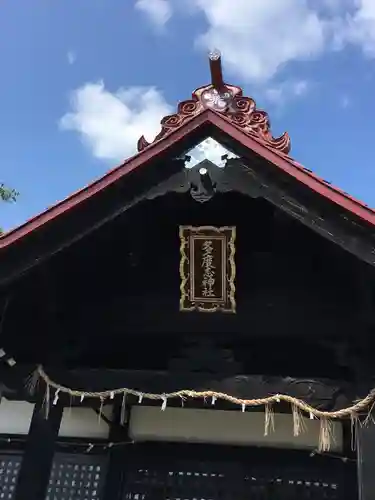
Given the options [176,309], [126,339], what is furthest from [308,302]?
[126,339]

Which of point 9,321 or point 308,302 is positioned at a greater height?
point 308,302

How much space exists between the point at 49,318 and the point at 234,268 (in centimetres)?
174

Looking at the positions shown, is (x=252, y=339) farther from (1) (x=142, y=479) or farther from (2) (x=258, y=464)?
(1) (x=142, y=479)

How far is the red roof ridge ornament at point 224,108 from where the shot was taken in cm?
476

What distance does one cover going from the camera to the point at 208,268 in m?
4.45

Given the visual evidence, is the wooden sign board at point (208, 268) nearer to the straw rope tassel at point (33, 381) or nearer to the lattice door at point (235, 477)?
the straw rope tassel at point (33, 381)

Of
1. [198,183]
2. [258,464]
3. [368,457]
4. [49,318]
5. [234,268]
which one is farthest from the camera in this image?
[258,464]

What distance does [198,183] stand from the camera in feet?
13.6

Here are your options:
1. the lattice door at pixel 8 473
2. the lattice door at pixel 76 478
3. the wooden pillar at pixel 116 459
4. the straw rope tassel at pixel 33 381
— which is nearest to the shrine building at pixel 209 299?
the straw rope tassel at pixel 33 381

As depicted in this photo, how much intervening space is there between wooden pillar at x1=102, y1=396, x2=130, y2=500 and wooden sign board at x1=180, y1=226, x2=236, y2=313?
1575 mm

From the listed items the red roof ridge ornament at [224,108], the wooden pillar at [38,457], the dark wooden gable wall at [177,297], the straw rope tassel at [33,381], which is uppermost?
the red roof ridge ornament at [224,108]

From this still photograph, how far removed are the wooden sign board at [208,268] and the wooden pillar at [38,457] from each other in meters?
1.52

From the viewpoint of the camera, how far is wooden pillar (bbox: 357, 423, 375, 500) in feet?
12.0

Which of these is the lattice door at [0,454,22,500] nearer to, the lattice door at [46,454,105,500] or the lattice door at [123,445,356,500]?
the lattice door at [46,454,105,500]
